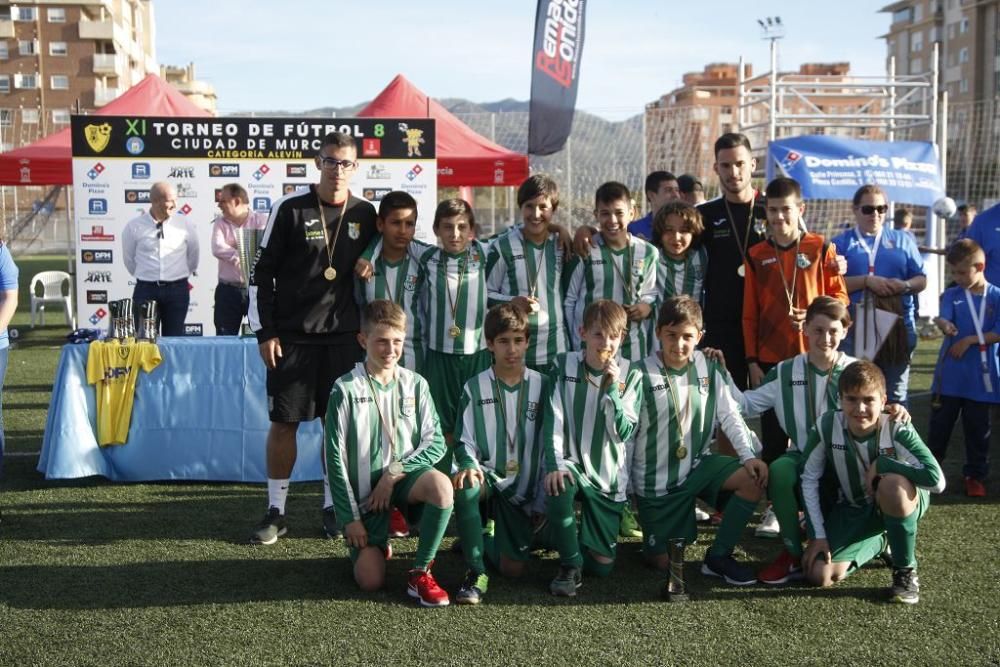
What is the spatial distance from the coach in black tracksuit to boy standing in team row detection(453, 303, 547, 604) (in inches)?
34.3

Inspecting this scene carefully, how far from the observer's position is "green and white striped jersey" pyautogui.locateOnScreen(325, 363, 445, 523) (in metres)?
4.26

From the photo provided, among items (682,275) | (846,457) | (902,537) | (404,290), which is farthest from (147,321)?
(902,537)

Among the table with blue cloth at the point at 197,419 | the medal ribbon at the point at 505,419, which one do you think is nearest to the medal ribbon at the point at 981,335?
the medal ribbon at the point at 505,419

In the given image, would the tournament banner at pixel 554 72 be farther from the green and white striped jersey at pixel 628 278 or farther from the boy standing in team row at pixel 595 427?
the boy standing in team row at pixel 595 427

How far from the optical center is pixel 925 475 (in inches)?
157

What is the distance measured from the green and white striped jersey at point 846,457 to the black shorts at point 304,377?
218 centimetres

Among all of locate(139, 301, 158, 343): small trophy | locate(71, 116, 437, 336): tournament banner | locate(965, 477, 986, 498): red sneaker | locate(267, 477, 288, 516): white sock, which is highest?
locate(71, 116, 437, 336): tournament banner

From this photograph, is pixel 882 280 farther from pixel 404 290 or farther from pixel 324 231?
pixel 324 231

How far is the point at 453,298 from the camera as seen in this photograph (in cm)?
504

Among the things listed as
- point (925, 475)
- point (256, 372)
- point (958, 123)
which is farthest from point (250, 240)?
point (958, 123)

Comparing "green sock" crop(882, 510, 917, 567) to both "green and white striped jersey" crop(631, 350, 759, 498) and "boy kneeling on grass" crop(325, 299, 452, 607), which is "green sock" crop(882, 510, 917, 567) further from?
"boy kneeling on grass" crop(325, 299, 452, 607)

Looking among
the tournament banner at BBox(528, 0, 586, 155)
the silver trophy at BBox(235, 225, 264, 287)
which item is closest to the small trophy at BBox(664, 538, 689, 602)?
the silver trophy at BBox(235, 225, 264, 287)

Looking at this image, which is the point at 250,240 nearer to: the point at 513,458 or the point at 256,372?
the point at 256,372

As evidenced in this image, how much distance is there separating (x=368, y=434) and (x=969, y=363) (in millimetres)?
3614
